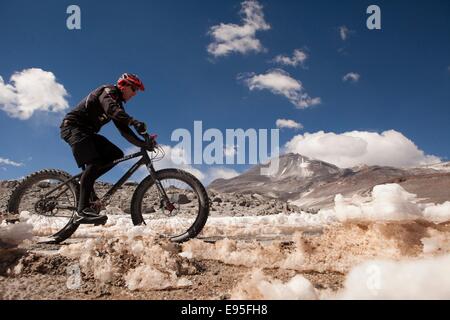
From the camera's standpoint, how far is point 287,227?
7.54 m

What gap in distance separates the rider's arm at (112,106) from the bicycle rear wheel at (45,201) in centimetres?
152

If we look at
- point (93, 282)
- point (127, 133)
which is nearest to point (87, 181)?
point (127, 133)

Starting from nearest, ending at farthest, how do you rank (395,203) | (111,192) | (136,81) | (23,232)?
(395,203) < (23,232) < (136,81) < (111,192)

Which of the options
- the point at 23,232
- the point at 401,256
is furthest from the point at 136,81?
the point at 401,256

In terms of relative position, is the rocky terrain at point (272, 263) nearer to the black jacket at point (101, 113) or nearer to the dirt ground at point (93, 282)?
the dirt ground at point (93, 282)

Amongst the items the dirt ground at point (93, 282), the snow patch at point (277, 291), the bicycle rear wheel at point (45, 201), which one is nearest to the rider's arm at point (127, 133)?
the bicycle rear wheel at point (45, 201)

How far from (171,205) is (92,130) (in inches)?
58.0

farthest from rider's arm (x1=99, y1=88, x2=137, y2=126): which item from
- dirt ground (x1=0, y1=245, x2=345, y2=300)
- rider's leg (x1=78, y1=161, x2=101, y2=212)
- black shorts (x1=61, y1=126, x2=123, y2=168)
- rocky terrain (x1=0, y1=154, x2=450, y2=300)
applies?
dirt ground (x1=0, y1=245, x2=345, y2=300)

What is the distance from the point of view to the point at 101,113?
19.0ft

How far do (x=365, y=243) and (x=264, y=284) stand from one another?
154 cm

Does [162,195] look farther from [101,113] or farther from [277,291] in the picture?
[277,291]

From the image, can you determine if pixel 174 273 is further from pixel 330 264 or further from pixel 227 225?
pixel 227 225

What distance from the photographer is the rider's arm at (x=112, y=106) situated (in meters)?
5.48

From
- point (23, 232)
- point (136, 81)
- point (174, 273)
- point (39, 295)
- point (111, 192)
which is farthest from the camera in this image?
point (111, 192)
